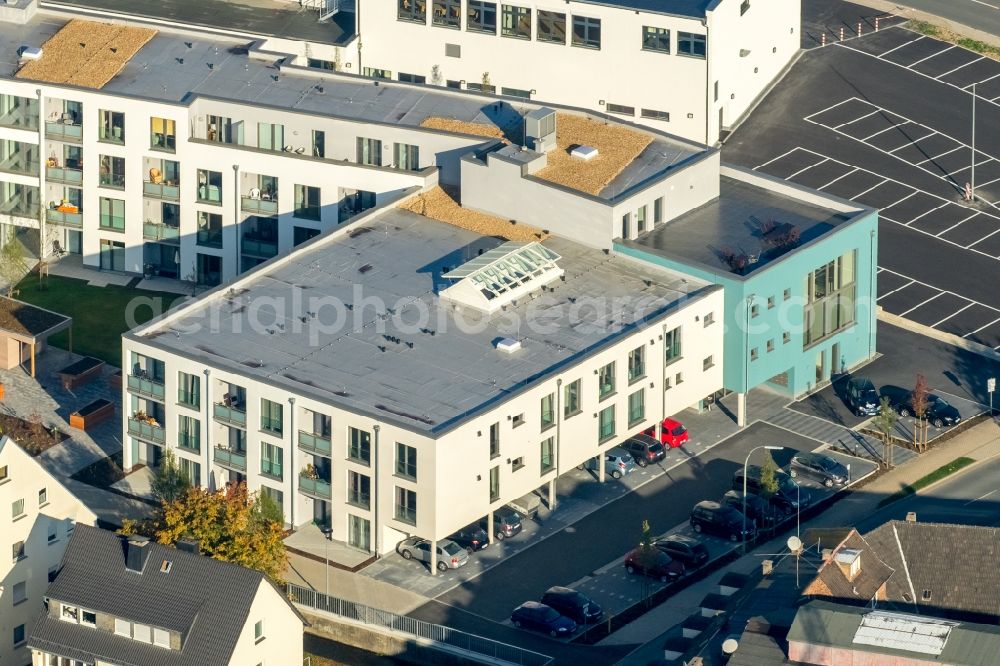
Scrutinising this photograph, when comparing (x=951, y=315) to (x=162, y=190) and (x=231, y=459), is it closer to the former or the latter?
(x=231, y=459)

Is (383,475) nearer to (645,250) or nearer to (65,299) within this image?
(645,250)

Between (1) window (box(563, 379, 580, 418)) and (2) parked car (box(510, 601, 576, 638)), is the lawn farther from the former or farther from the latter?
(2) parked car (box(510, 601, 576, 638))

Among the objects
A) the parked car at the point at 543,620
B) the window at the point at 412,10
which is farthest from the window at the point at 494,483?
the window at the point at 412,10

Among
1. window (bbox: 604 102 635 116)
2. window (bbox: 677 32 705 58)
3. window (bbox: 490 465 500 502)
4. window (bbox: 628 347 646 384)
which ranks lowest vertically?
window (bbox: 490 465 500 502)

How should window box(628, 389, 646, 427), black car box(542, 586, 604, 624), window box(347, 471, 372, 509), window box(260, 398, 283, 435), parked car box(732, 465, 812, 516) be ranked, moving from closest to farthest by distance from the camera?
black car box(542, 586, 604, 624) → window box(347, 471, 372, 509) → window box(260, 398, 283, 435) → parked car box(732, 465, 812, 516) → window box(628, 389, 646, 427)

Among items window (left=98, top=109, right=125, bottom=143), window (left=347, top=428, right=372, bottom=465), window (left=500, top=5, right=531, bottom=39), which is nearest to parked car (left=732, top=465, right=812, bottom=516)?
window (left=347, top=428, right=372, bottom=465)

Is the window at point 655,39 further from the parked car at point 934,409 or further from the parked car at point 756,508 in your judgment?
the parked car at point 756,508

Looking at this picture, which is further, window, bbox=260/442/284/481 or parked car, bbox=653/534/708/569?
window, bbox=260/442/284/481
